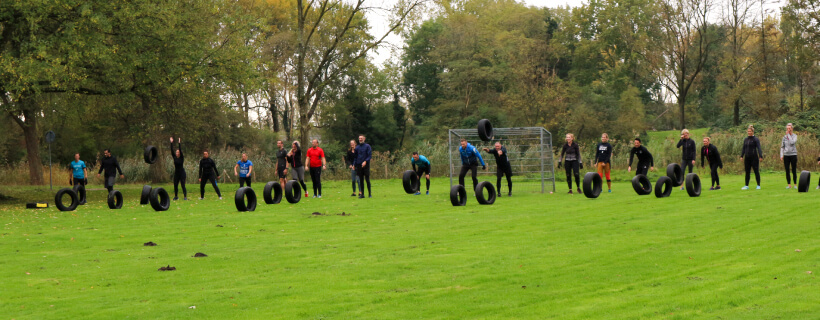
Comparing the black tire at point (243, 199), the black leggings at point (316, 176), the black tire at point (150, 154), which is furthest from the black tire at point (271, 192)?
the black tire at point (150, 154)

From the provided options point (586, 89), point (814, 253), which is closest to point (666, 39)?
point (586, 89)

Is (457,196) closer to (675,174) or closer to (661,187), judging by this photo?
(661,187)

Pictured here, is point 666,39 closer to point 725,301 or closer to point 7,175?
point 7,175

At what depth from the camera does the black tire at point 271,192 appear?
19.7m

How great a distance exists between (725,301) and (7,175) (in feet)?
140

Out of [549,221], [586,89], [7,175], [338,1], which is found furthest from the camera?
[586,89]

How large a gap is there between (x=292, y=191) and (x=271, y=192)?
1.86 ft

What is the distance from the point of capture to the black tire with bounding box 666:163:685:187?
19.7m

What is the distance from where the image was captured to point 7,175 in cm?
4128

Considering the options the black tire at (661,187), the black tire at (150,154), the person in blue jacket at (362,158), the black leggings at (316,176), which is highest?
the black tire at (150,154)

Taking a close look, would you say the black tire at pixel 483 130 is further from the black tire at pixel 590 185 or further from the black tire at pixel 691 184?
the black tire at pixel 691 184

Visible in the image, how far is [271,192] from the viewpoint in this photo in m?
20.2

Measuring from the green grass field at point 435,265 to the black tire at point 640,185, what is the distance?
3117 millimetres

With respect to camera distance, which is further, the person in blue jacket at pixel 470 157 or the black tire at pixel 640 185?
the person in blue jacket at pixel 470 157
